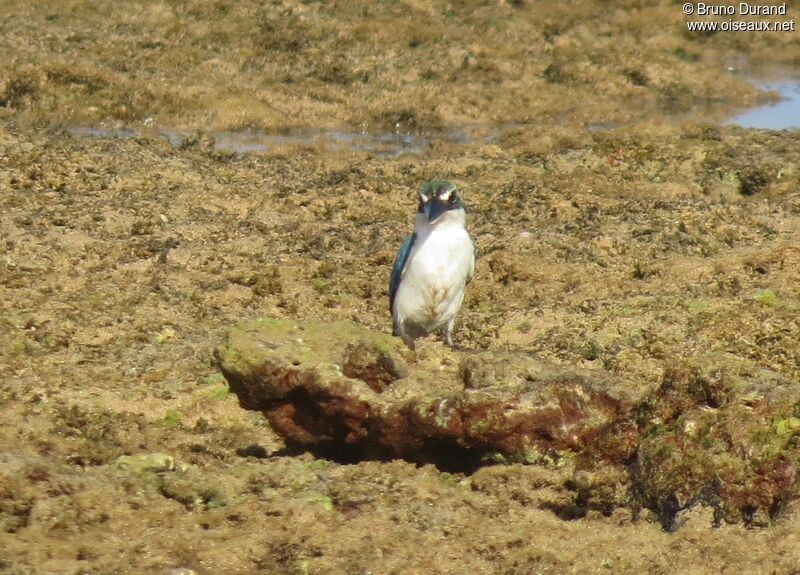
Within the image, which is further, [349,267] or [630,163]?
[630,163]

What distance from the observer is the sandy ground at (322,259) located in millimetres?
4593

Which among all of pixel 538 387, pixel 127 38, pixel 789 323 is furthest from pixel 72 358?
pixel 127 38

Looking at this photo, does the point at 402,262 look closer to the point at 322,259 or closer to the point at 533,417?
the point at 533,417

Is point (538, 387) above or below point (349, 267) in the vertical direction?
above

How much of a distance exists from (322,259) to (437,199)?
317 centimetres

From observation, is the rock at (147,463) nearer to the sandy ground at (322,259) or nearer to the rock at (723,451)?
the sandy ground at (322,259)

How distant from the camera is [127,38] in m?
20.2

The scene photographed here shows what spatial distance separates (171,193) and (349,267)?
2553 mm

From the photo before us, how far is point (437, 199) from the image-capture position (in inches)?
283

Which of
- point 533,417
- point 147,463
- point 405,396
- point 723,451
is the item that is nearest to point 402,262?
point 405,396

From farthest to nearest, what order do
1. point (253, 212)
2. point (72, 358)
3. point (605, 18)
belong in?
point (605, 18)
point (253, 212)
point (72, 358)

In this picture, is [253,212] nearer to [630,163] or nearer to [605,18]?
[630,163]

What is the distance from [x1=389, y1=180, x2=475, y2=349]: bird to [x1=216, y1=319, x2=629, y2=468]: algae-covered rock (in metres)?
1.33

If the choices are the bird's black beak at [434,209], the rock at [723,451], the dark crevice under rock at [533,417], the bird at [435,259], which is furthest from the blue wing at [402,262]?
the rock at [723,451]
